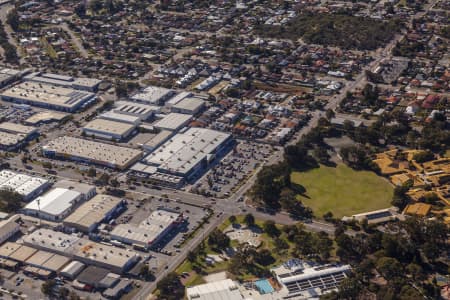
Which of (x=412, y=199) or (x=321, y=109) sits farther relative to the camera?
(x=321, y=109)

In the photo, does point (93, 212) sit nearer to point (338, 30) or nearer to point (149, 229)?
point (149, 229)

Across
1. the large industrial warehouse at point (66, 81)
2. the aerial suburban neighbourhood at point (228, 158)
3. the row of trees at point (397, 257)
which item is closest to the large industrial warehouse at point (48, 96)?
the aerial suburban neighbourhood at point (228, 158)

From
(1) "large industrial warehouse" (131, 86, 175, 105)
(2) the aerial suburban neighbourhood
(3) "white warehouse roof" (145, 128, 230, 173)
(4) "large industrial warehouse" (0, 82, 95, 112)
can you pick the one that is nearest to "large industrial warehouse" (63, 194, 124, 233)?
(2) the aerial suburban neighbourhood

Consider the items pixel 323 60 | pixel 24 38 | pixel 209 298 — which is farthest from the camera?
pixel 24 38

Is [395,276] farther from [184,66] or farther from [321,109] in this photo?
[184,66]

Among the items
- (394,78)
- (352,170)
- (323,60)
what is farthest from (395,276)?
(323,60)

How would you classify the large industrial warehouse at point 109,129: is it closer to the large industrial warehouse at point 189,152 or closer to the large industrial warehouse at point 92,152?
the large industrial warehouse at point 92,152

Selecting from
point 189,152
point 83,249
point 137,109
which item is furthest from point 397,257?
point 137,109
